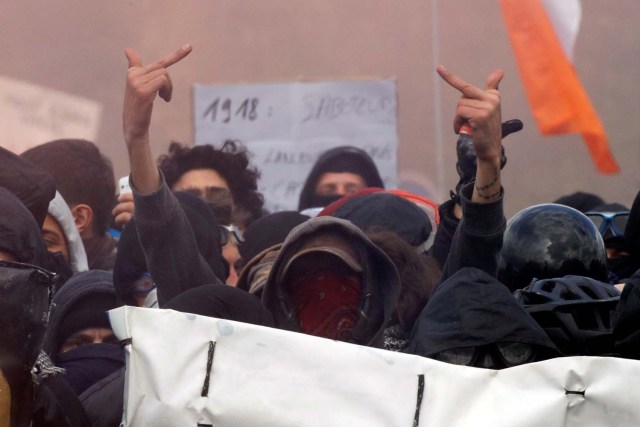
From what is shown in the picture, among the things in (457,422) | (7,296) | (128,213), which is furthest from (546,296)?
(128,213)

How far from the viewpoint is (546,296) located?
3.11 m

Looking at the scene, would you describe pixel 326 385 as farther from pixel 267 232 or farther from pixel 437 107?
pixel 437 107

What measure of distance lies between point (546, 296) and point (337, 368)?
26.2 inches

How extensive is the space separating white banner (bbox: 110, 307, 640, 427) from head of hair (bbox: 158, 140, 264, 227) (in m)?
2.57

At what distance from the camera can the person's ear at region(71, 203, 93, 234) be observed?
17.1 feet

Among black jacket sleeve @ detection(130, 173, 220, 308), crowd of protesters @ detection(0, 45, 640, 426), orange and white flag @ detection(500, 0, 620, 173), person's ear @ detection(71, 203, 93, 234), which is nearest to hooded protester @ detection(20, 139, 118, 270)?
person's ear @ detection(71, 203, 93, 234)

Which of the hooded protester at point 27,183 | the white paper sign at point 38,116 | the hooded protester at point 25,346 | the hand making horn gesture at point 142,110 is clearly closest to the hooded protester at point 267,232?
the hooded protester at point 27,183

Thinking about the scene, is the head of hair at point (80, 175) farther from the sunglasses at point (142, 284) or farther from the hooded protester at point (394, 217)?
the hooded protester at point (394, 217)

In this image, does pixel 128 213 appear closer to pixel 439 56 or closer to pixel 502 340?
pixel 502 340

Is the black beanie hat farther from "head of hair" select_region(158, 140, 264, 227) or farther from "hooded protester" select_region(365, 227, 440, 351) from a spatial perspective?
"head of hair" select_region(158, 140, 264, 227)

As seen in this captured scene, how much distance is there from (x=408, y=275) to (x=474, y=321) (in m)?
0.85

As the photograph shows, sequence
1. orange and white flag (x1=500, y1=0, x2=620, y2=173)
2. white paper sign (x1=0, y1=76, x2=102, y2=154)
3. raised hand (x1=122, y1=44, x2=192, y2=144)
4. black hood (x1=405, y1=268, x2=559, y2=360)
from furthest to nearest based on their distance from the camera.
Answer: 1. white paper sign (x1=0, y1=76, x2=102, y2=154)
2. orange and white flag (x1=500, y1=0, x2=620, y2=173)
3. raised hand (x1=122, y1=44, x2=192, y2=144)
4. black hood (x1=405, y1=268, x2=559, y2=360)

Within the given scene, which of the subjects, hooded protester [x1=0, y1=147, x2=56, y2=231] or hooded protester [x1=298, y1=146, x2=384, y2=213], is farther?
hooded protester [x1=298, y1=146, x2=384, y2=213]

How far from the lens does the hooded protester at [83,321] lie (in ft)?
12.6
